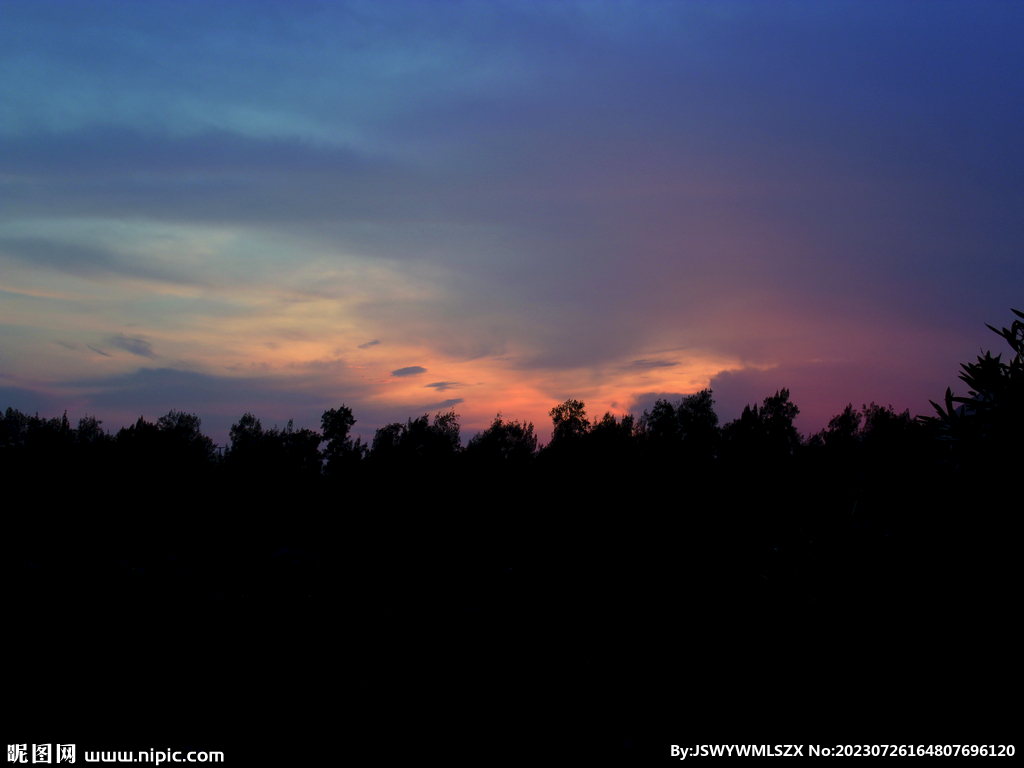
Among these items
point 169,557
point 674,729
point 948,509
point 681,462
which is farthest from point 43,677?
point 681,462

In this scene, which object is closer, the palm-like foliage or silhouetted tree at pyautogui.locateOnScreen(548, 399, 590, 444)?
the palm-like foliage

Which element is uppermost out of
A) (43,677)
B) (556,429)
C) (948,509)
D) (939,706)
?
(556,429)

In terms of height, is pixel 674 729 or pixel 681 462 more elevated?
pixel 681 462

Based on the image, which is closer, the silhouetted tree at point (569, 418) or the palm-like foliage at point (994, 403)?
the palm-like foliage at point (994, 403)

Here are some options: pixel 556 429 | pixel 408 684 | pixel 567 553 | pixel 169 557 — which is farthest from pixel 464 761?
pixel 556 429

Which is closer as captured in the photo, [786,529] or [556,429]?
[786,529]

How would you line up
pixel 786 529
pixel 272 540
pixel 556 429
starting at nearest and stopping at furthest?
pixel 786 529 < pixel 272 540 < pixel 556 429

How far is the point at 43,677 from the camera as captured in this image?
50.3ft

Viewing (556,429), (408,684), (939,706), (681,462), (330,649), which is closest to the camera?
(939,706)

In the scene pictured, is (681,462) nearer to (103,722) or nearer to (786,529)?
(786,529)

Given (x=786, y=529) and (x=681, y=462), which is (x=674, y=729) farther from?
(x=681, y=462)

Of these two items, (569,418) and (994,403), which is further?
(569,418)

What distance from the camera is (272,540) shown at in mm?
32875

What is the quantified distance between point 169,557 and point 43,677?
14.0 m
